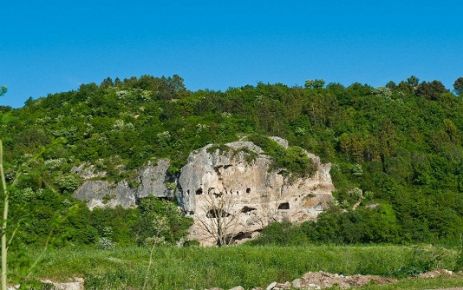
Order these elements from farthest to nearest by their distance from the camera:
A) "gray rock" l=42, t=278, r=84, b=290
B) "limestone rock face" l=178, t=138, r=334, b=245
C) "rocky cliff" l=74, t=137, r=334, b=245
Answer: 1. "rocky cliff" l=74, t=137, r=334, b=245
2. "limestone rock face" l=178, t=138, r=334, b=245
3. "gray rock" l=42, t=278, r=84, b=290

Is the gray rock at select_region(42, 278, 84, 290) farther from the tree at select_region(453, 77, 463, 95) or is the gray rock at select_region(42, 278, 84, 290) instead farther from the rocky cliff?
the tree at select_region(453, 77, 463, 95)

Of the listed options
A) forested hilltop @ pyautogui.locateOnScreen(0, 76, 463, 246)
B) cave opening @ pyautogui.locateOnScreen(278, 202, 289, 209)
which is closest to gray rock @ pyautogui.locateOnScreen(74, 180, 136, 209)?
forested hilltop @ pyautogui.locateOnScreen(0, 76, 463, 246)

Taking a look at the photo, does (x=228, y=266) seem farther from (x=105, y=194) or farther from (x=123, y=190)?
(x=105, y=194)

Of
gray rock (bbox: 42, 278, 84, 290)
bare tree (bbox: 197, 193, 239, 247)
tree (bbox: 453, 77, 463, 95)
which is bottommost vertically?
gray rock (bbox: 42, 278, 84, 290)

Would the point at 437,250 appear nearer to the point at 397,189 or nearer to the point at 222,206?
the point at 222,206

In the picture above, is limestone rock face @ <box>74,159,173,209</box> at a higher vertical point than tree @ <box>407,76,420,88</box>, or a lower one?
lower

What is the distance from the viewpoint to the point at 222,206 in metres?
55.4

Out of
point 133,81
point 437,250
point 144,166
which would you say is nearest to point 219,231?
point 144,166

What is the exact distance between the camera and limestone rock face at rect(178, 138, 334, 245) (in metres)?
55.3

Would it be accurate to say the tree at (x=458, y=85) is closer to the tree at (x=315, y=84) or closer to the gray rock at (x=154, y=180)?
the tree at (x=315, y=84)

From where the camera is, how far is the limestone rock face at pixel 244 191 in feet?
181

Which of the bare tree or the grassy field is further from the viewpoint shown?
the bare tree

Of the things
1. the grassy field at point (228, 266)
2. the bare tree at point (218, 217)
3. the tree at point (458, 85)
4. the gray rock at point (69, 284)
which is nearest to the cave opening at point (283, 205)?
the bare tree at point (218, 217)

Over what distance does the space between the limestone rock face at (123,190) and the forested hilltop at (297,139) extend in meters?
1.12
